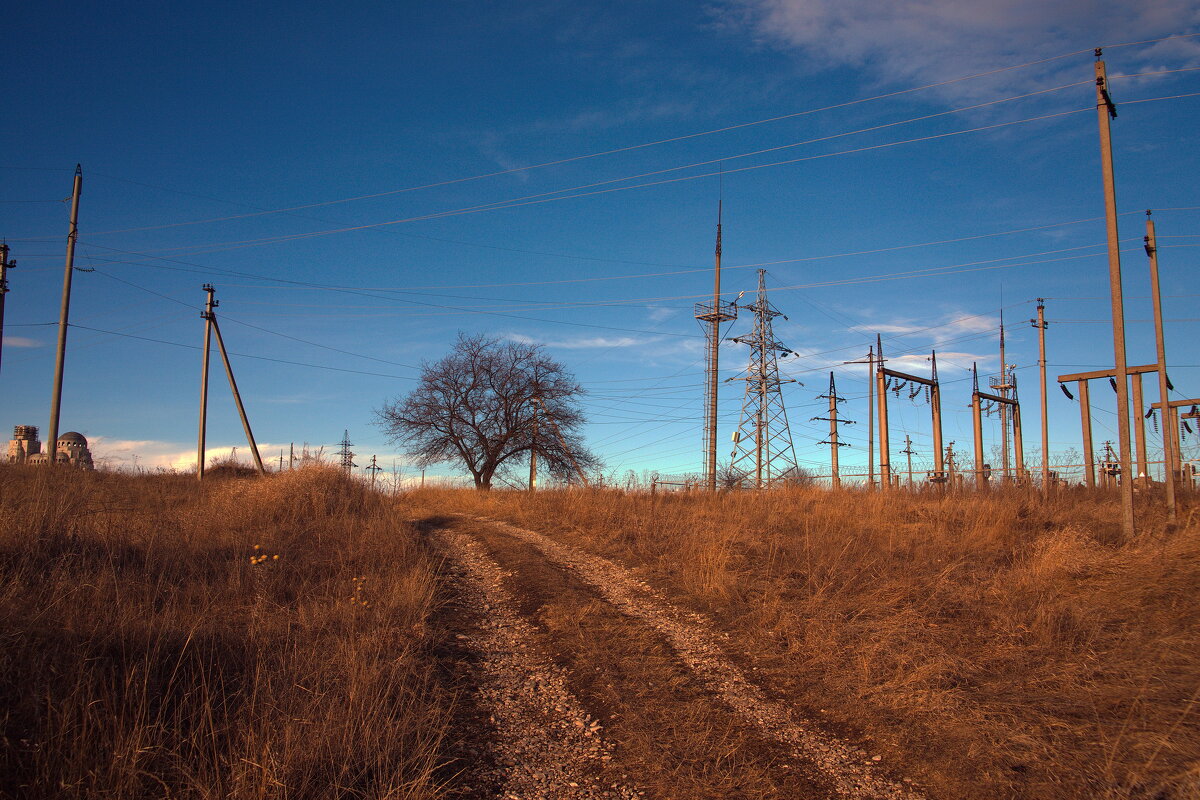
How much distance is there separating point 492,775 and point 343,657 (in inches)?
78.7

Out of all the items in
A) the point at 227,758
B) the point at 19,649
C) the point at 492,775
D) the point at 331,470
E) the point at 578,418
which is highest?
the point at 578,418

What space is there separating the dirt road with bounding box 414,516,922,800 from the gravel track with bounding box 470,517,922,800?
2 centimetres

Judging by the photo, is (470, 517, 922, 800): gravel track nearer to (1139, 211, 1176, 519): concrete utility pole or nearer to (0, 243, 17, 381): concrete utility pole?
(1139, 211, 1176, 519): concrete utility pole

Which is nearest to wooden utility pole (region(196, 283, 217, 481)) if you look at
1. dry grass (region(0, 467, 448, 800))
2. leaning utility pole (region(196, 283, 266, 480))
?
leaning utility pole (region(196, 283, 266, 480))

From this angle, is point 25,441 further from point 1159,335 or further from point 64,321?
point 1159,335

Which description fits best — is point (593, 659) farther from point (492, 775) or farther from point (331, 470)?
point (331, 470)

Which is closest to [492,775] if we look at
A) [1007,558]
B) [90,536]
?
[90,536]

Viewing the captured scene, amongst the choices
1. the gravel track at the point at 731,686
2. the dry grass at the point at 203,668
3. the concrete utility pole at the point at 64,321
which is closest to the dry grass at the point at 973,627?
the gravel track at the point at 731,686

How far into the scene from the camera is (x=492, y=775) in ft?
15.0

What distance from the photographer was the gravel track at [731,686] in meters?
4.64

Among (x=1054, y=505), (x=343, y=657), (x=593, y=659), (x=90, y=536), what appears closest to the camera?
(x=343, y=657)

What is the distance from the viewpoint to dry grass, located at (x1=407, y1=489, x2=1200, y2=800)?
4.82m

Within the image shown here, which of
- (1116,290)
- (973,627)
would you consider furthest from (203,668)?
(1116,290)

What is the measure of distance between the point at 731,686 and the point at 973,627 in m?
3.63
